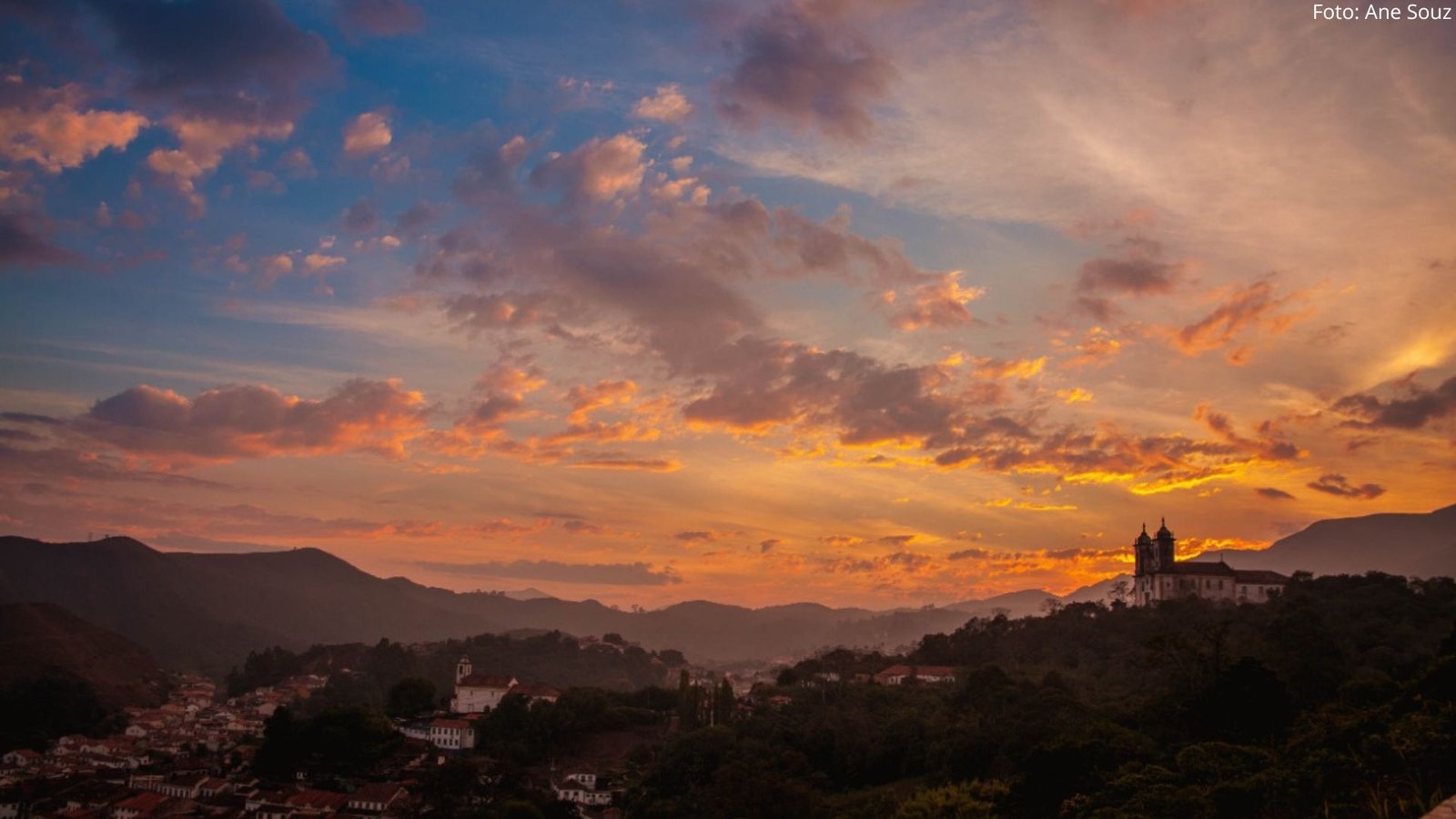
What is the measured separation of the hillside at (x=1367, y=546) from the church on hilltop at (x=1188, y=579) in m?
68.9

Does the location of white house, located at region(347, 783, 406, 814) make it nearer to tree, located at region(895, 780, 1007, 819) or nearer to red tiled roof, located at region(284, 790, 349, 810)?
red tiled roof, located at region(284, 790, 349, 810)

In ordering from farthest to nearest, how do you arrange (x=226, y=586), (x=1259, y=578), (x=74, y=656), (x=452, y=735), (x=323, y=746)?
(x=226, y=586), (x=74, y=656), (x=1259, y=578), (x=452, y=735), (x=323, y=746)

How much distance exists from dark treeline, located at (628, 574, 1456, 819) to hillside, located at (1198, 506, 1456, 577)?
8364 cm

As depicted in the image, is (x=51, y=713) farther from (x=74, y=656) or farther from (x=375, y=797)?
(x=375, y=797)

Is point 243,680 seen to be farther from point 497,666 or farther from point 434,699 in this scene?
point 434,699

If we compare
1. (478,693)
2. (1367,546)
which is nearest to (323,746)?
(478,693)

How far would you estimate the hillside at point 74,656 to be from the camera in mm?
89250

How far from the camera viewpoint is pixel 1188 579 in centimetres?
6066

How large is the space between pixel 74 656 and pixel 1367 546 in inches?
6265

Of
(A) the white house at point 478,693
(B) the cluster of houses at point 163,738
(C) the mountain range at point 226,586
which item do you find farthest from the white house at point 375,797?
(C) the mountain range at point 226,586

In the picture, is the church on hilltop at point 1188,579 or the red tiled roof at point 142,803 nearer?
the red tiled roof at point 142,803

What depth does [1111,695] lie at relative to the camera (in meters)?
39.9

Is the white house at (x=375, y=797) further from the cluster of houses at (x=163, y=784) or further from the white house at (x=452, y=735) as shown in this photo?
the white house at (x=452, y=735)

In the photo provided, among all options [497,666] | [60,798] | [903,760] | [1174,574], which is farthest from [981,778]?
[497,666]
